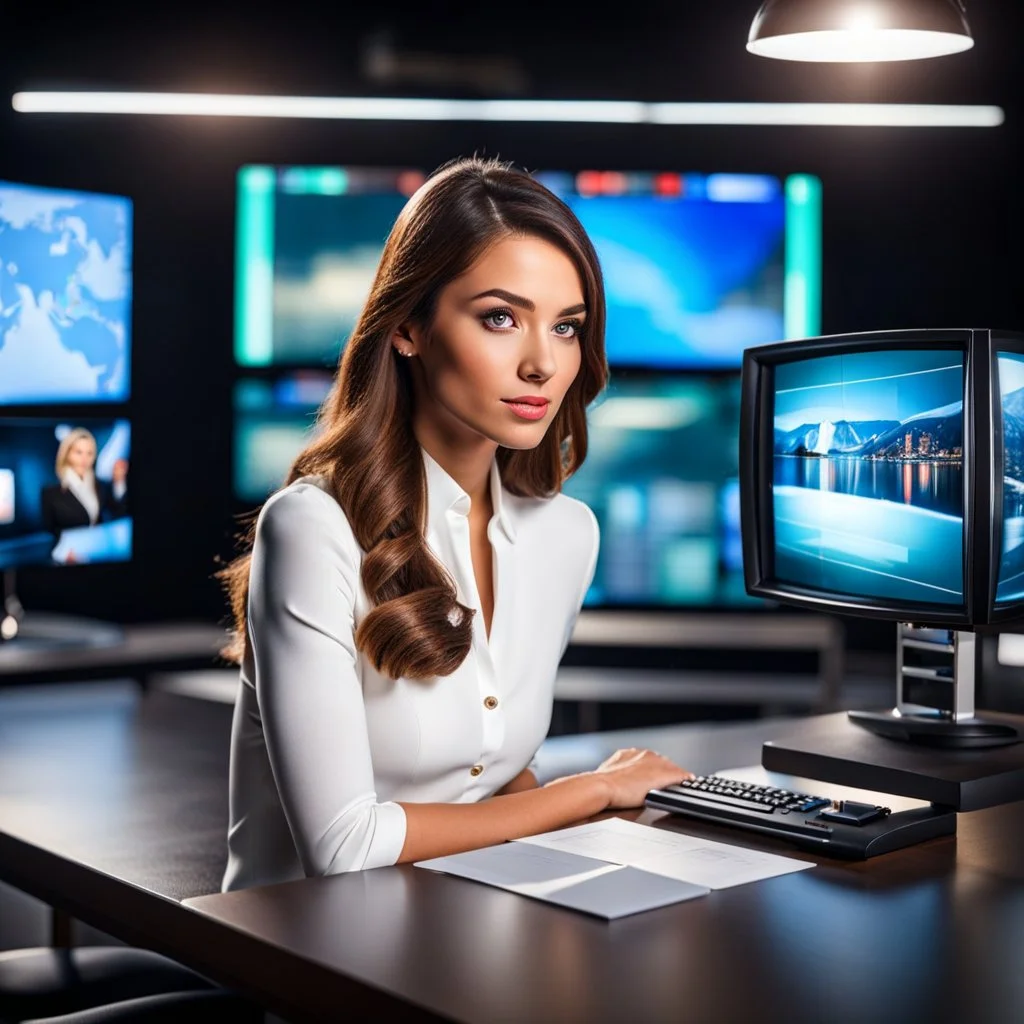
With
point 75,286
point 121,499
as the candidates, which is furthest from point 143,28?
point 121,499

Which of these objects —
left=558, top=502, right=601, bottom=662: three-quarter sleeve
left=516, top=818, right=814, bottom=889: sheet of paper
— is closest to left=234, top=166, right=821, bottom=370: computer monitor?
left=558, top=502, right=601, bottom=662: three-quarter sleeve

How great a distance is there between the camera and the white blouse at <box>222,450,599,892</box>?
5.04 ft

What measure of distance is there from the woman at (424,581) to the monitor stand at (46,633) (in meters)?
→ 1.27

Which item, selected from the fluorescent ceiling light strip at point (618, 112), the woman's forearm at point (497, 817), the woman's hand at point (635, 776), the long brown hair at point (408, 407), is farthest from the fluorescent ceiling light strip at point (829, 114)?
the woman's forearm at point (497, 817)

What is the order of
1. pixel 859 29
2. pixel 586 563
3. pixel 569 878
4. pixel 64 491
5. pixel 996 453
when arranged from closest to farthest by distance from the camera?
pixel 569 878 → pixel 996 453 → pixel 586 563 → pixel 859 29 → pixel 64 491

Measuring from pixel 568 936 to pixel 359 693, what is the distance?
428mm

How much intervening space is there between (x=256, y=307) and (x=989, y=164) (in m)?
2.05

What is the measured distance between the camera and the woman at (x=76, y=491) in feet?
10.1

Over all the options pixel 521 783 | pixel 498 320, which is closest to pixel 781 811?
pixel 521 783

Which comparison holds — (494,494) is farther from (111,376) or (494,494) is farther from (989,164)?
(989,164)

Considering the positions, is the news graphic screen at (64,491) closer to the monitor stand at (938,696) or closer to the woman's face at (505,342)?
the woman's face at (505,342)

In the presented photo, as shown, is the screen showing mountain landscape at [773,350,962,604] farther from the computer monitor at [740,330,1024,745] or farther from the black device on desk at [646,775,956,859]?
the black device on desk at [646,775,956,859]

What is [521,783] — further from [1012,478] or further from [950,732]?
[1012,478]

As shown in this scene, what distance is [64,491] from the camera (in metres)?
3.09
